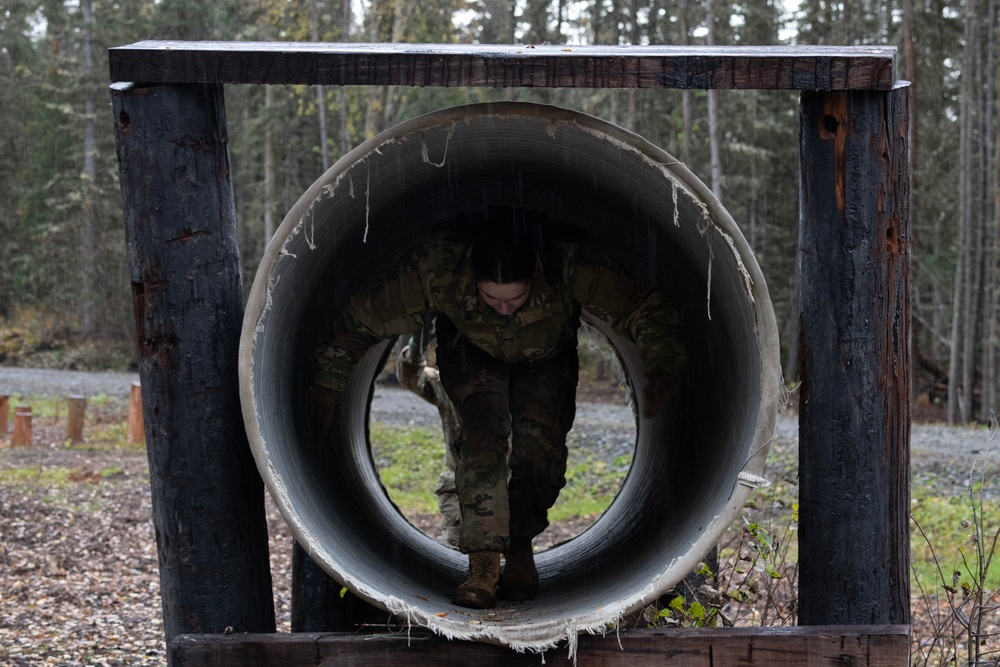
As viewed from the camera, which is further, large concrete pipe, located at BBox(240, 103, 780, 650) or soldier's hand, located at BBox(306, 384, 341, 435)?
soldier's hand, located at BBox(306, 384, 341, 435)

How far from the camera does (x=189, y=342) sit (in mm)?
3531

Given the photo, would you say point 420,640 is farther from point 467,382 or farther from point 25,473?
point 25,473

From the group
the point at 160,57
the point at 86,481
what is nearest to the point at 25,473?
the point at 86,481

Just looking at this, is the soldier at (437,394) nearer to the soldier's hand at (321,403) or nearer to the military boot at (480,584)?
the soldier's hand at (321,403)

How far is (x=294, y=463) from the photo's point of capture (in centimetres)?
369

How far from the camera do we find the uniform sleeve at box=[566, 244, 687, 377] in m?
4.26

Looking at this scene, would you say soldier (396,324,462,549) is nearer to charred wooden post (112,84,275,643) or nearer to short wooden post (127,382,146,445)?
charred wooden post (112,84,275,643)

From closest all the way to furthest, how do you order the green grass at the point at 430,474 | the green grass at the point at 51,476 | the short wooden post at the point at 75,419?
the green grass at the point at 51,476
the green grass at the point at 430,474
the short wooden post at the point at 75,419

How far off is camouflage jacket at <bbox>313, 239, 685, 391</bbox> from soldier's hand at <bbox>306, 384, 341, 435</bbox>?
4 centimetres

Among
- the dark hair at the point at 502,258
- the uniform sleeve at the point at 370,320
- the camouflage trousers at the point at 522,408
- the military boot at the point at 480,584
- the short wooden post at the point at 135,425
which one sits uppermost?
the dark hair at the point at 502,258

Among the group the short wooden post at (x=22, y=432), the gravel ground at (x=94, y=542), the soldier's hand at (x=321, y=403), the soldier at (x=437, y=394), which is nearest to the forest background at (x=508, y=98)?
the gravel ground at (x=94, y=542)

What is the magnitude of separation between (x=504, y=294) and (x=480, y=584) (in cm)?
119

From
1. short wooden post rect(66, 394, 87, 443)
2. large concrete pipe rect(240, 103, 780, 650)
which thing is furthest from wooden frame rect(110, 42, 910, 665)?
short wooden post rect(66, 394, 87, 443)

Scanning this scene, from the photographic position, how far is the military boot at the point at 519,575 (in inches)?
177
